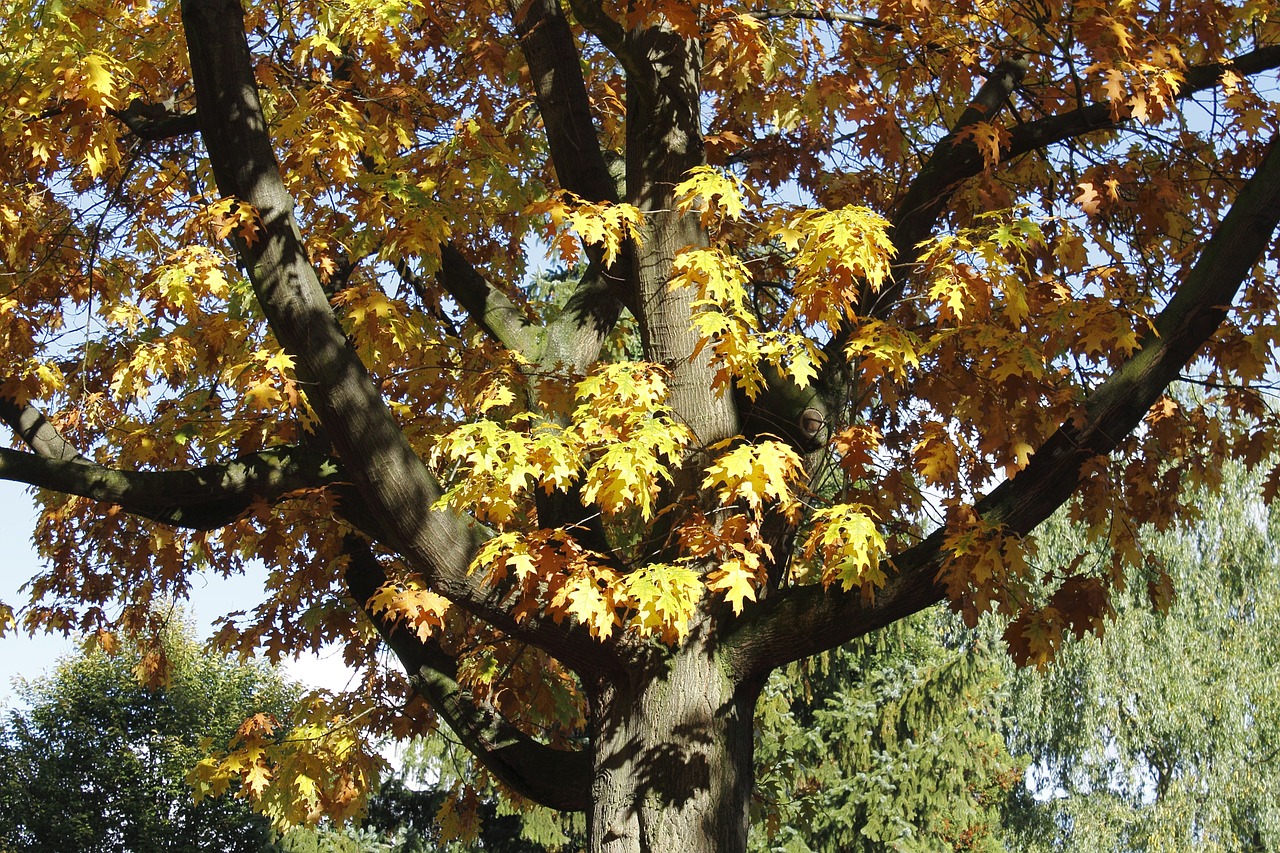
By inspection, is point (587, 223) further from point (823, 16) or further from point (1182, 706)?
point (1182, 706)

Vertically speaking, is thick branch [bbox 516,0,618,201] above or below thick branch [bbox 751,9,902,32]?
below

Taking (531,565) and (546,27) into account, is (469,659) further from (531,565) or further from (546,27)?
(546,27)

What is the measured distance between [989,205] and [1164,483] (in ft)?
6.81

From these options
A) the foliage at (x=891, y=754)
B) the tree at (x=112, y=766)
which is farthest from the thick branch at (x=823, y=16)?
the tree at (x=112, y=766)

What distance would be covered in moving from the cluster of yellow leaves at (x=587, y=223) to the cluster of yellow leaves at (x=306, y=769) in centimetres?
339

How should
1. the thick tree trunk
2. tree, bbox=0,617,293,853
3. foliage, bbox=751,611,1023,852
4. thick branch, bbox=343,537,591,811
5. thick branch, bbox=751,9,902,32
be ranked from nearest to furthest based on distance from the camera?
1. the thick tree trunk
2. thick branch, bbox=343,537,591,811
3. thick branch, bbox=751,9,902,32
4. foliage, bbox=751,611,1023,852
5. tree, bbox=0,617,293,853

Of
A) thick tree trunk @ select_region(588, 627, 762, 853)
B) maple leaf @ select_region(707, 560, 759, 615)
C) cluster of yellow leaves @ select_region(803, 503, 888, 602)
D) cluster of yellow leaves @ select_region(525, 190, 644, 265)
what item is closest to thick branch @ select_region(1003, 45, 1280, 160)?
cluster of yellow leaves @ select_region(525, 190, 644, 265)

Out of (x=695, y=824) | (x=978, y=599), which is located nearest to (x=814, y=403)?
(x=978, y=599)

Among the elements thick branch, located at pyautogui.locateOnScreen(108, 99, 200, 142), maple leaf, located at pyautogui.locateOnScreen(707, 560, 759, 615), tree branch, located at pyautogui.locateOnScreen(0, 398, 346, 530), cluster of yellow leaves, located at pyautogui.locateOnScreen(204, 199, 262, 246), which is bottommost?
maple leaf, located at pyautogui.locateOnScreen(707, 560, 759, 615)

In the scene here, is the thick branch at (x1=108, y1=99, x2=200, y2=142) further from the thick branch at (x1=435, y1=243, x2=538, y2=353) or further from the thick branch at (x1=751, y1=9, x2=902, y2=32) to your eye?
the thick branch at (x1=751, y1=9, x2=902, y2=32)

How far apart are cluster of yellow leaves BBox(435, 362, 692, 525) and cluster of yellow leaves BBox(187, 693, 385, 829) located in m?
2.50

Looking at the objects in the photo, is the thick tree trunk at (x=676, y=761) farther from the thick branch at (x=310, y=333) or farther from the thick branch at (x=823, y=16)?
the thick branch at (x=823, y=16)

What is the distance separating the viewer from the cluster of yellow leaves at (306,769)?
22.3 feet

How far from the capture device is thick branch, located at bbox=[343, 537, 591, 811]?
5.93m
